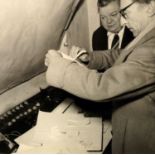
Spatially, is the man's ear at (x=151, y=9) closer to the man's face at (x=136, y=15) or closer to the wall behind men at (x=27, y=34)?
the man's face at (x=136, y=15)

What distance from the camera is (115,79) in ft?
3.46

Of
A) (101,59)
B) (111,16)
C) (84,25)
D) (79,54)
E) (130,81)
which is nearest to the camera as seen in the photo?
(130,81)

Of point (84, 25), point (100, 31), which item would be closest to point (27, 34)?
point (84, 25)

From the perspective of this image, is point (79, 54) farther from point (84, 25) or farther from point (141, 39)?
point (84, 25)

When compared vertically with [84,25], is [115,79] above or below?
above

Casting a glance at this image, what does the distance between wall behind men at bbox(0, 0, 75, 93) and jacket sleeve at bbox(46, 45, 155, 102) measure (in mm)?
262

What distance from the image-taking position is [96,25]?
2205 mm

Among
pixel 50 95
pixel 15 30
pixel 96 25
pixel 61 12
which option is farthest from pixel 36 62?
pixel 96 25

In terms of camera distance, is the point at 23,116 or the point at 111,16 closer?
the point at 23,116

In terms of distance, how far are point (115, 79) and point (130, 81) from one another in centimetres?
5

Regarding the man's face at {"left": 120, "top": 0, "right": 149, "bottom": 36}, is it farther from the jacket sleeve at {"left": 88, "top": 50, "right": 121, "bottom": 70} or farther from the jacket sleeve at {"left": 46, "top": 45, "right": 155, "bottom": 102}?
the jacket sleeve at {"left": 88, "top": 50, "right": 121, "bottom": 70}

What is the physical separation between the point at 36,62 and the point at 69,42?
0.28m

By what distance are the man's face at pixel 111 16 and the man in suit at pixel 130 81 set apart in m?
0.93

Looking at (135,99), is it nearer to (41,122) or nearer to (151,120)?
(151,120)
